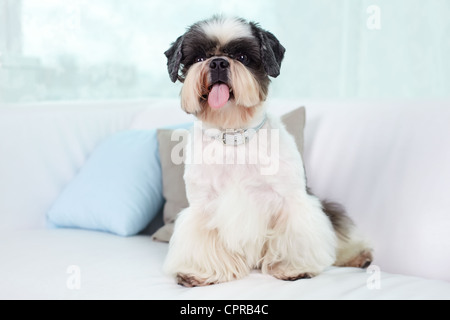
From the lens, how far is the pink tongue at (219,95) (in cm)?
164

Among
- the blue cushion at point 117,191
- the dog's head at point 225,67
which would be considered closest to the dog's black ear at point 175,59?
the dog's head at point 225,67

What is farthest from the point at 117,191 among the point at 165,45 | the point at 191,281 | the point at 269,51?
the point at 165,45

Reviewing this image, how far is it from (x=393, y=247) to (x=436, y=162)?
1.14 ft

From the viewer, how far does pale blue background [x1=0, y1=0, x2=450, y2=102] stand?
323cm

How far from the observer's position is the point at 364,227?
2.07 m

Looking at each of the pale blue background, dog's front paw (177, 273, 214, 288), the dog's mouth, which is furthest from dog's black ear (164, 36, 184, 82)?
the pale blue background

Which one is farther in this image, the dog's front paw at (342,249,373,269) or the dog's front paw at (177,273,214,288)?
the dog's front paw at (342,249,373,269)

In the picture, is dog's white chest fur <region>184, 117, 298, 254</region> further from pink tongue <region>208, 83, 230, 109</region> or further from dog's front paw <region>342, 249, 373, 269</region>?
dog's front paw <region>342, 249, 373, 269</region>

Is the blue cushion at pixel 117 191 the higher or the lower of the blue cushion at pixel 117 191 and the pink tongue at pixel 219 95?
the lower

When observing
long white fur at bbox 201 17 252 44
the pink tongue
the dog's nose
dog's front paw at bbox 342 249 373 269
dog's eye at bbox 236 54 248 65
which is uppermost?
long white fur at bbox 201 17 252 44

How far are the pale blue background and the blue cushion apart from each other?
1188 millimetres

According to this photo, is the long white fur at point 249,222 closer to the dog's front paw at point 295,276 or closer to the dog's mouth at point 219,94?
the dog's front paw at point 295,276
